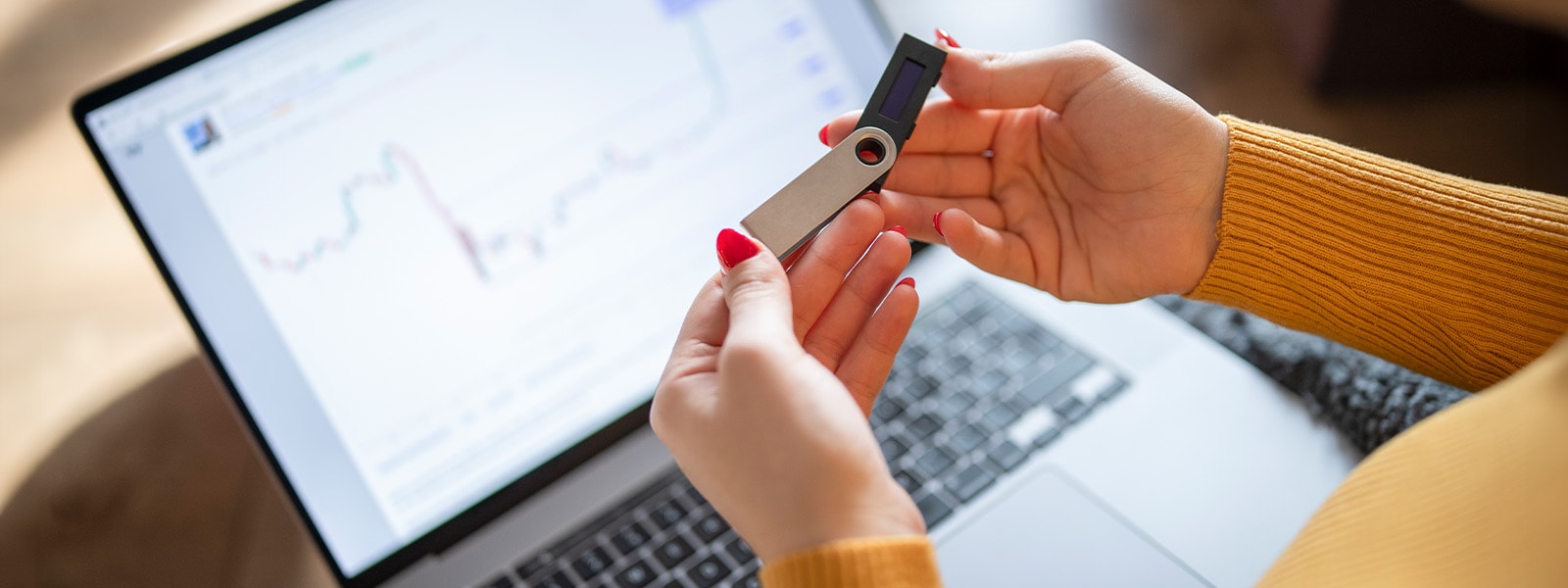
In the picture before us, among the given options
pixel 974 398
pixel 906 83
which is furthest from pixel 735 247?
pixel 974 398

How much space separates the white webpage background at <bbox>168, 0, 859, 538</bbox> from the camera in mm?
530

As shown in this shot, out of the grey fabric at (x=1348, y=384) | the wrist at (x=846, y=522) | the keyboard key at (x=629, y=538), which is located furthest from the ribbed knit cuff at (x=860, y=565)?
the grey fabric at (x=1348, y=384)

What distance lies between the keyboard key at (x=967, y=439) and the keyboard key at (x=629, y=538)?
6.8 inches

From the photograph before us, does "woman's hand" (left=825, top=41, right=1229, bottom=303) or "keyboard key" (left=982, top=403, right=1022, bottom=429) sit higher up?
"woman's hand" (left=825, top=41, right=1229, bottom=303)

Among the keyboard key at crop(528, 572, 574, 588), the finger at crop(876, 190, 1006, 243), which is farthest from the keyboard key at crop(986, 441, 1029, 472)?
the keyboard key at crop(528, 572, 574, 588)

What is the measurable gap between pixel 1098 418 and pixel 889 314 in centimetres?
20

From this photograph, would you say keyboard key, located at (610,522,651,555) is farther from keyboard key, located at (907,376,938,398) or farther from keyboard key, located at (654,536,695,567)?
A: keyboard key, located at (907,376,938,398)

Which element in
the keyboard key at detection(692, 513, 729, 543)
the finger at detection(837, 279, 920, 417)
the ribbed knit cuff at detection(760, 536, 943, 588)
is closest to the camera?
the ribbed knit cuff at detection(760, 536, 943, 588)

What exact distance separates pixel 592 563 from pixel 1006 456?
0.23 meters

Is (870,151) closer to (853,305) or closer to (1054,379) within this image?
(853,305)

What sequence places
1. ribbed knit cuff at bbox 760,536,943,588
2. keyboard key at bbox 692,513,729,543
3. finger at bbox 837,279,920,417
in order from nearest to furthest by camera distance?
ribbed knit cuff at bbox 760,536,943,588 < finger at bbox 837,279,920,417 < keyboard key at bbox 692,513,729,543

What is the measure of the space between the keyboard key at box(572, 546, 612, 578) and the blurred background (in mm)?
164

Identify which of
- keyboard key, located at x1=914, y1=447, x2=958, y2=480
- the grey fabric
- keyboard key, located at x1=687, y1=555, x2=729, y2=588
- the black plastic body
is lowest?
the grey fabric

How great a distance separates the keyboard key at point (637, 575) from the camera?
0.55 metres
